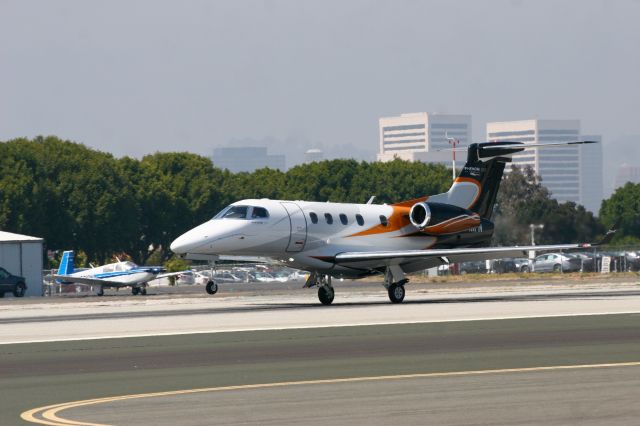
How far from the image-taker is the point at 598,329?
91.1 ft

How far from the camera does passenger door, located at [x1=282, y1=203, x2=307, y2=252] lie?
42.3 m

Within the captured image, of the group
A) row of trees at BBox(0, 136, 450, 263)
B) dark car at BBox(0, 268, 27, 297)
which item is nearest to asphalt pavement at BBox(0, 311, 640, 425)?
dark car at BBox(0, 268, 27, 297)

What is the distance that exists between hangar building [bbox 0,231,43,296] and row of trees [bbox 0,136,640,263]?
1291 inches

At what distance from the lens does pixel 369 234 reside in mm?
44562

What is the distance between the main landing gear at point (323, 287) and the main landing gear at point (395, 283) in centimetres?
202

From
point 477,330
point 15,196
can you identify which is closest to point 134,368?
point 477,330

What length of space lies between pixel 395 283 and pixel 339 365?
2245cm

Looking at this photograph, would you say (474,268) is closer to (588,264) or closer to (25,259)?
(588,264)

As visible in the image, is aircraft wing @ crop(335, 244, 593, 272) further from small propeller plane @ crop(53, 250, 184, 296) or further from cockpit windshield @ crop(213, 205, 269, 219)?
small propeller plane @ crop(53, 250, 184, 296)

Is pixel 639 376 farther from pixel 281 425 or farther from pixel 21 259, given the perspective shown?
pixel 21 259

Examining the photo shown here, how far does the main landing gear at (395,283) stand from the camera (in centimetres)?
4322

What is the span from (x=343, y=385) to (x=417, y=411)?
2931 mm

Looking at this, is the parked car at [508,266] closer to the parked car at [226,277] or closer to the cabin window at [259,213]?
the parked car at [226,277]

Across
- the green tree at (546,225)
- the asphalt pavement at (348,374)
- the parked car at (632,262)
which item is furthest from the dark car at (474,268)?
the asphalt pavement at (348,374)
